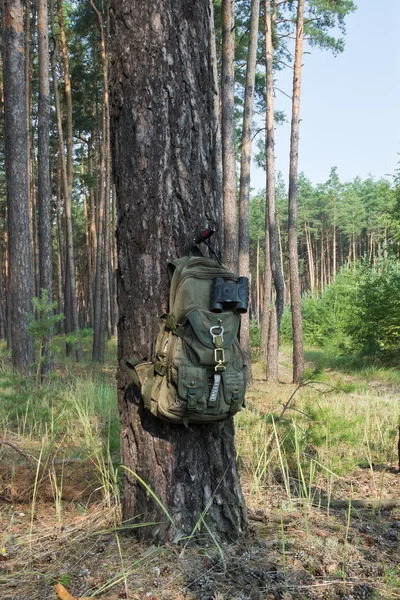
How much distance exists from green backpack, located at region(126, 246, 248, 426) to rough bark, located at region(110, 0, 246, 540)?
16 centimetres

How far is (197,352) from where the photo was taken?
2238 mm

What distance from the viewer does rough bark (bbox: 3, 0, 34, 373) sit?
8.55 meters

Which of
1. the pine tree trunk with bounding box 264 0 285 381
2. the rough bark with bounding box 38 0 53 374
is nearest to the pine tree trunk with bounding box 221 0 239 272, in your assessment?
the pine tree trunk with bounding box 264 0 285 381

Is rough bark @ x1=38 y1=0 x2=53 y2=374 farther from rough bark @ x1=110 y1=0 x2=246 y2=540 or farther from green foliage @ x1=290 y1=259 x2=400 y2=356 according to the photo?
rough bark @ x1=110 y1=0 x2=246 y2=540

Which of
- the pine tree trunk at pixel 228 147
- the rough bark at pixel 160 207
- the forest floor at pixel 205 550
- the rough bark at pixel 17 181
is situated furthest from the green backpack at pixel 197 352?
the pine tree trunk at pixel 228 147

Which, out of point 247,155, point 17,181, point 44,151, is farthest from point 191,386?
point 247,155

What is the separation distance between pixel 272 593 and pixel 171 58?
254 cm

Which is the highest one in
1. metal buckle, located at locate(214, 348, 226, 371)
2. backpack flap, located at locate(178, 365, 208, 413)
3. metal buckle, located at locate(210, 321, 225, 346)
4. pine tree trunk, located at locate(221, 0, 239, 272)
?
pine tree trunk, located at locate(221, 0, 239, 272)

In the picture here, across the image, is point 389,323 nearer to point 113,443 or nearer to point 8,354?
point 8,354

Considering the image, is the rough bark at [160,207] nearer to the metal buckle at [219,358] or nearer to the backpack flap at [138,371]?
the backpack flap at [138,371]

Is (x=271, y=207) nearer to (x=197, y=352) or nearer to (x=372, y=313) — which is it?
(x=372, y=313)

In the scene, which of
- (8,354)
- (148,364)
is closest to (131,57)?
(148,364)

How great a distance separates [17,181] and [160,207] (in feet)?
23.5

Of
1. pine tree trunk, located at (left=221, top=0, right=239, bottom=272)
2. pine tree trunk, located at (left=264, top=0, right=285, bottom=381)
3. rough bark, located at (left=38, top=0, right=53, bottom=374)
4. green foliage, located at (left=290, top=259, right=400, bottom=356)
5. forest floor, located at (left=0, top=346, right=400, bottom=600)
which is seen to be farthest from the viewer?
green foliage, located at (left=290, top=259, right=400, bottom=356)
